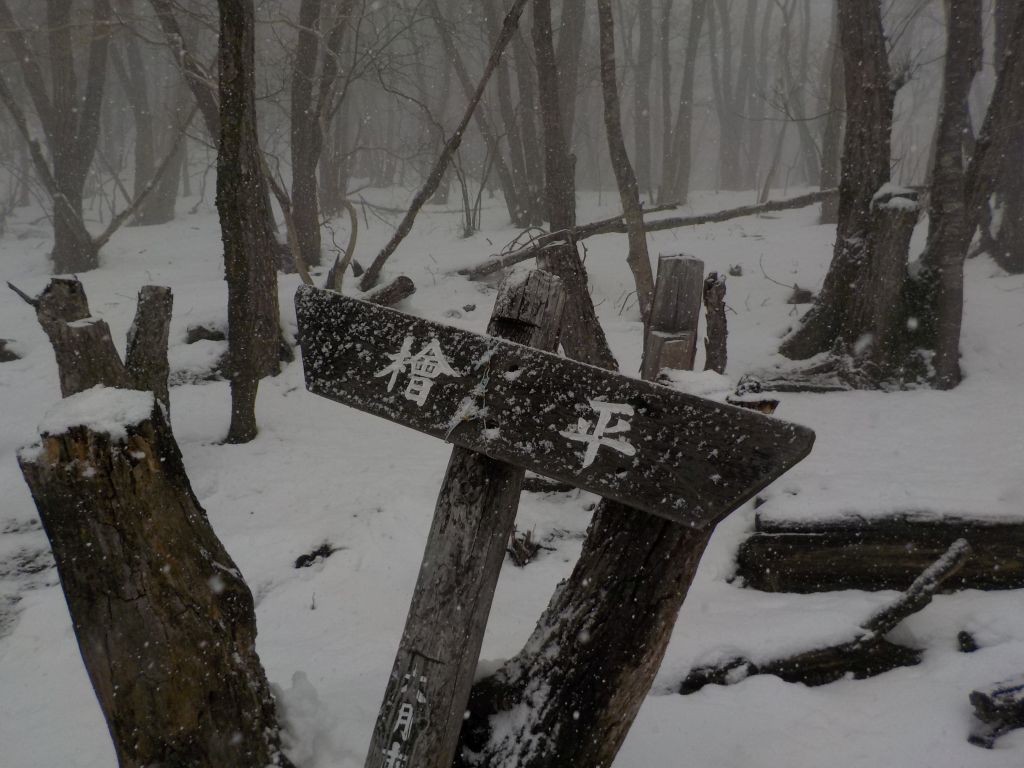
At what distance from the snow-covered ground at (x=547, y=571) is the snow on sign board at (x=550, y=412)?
2.85 ft

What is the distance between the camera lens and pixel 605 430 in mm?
1490

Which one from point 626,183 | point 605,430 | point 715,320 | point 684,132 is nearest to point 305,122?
point 626,183

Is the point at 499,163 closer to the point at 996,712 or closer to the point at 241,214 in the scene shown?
the point at 241,214

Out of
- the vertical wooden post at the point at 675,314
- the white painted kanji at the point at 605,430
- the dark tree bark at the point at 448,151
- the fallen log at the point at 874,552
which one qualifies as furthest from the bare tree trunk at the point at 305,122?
the white painted kanji at the point at 605,430

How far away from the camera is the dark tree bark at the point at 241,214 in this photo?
4.30 metres

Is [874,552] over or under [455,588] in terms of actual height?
under

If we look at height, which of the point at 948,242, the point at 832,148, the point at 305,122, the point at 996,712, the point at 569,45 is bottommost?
the point at 996,712

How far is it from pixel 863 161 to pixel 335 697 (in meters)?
5.58

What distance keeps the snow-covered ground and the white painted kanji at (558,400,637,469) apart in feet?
4.83

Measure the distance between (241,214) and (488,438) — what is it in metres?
3.71

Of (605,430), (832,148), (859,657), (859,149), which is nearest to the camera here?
(605,430)

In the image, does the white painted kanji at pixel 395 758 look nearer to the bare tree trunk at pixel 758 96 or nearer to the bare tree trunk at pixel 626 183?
the bare tree trunk at pixel 626 183

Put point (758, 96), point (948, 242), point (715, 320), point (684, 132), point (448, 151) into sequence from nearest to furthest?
point (715, 320) → point (948, 242) → point (448, 151) → point (684, 132) → point (758, 96)

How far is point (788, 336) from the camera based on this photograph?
5906mm
